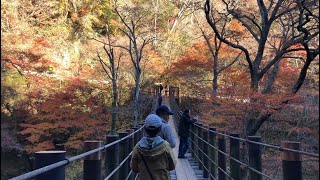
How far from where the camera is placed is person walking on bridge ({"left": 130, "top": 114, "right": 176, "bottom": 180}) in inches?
120

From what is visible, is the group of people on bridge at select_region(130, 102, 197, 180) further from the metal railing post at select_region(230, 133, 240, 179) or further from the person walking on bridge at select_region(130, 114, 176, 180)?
the metal railing post at select_region(230, 133, 240, 179)

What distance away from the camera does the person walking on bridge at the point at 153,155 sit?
3.06 metres

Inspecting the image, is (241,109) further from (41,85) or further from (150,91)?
(150,91)

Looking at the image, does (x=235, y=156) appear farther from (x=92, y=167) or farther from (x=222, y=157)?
(x=92, y=167)

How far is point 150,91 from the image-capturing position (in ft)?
105

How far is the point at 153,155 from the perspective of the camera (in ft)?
10.1

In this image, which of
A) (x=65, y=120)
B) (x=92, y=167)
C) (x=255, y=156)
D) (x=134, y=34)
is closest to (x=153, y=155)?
(x=92, y=167)

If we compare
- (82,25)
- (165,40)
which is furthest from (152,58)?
(82,25)

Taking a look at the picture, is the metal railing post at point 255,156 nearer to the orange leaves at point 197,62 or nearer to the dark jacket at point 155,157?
the dark jacket at point 155,157

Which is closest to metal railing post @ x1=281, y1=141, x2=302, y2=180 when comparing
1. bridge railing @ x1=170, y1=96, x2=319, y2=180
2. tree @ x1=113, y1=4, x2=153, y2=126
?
bridge railing @ x1=170, y1=96, x2=319, y2=180

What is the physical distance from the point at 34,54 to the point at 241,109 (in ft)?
30.3

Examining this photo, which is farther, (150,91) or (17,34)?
(150,91)

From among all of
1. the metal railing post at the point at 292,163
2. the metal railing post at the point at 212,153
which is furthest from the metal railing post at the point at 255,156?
the metal railing post at the point at 212,153

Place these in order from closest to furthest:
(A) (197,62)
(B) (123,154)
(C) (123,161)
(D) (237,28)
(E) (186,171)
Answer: (C) (123,161) → (B) (123,154) → (E) (186,171) → (D) (237,28) → (A) (197,62)
